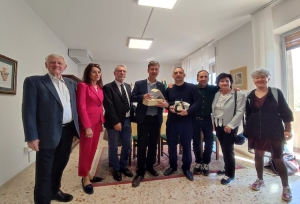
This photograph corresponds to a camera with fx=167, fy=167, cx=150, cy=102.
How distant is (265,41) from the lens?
2.62m

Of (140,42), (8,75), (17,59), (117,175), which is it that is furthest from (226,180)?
(140,42)

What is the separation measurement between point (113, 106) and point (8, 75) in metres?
1.39

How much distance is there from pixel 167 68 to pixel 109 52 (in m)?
2.39

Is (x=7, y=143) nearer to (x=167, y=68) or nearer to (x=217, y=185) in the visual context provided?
(x=217, y=185)

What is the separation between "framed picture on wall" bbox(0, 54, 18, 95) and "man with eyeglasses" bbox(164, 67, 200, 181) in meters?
2.03

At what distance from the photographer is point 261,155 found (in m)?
1.92

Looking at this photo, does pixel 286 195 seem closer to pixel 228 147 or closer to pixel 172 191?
pixel 228 147

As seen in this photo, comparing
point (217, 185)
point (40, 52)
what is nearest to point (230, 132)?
point (217, 185)

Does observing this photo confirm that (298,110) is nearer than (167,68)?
Yes

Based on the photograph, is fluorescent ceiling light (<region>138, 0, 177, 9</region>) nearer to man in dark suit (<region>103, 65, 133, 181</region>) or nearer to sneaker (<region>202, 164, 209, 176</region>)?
man in dark suit (<region>103, 65, 133, 181</region>)

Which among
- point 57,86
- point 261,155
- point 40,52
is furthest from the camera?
point 40,52

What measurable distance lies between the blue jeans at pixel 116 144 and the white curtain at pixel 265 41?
7.59 feet

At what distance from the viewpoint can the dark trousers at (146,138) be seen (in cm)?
210

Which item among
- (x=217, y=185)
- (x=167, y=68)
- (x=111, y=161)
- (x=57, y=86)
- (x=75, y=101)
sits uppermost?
(x=167, y=68)
